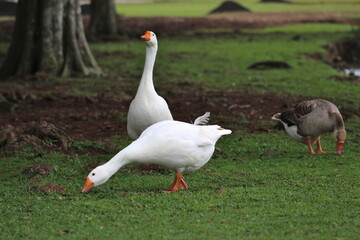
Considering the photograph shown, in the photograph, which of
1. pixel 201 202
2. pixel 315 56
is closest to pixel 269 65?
pixel 315 56

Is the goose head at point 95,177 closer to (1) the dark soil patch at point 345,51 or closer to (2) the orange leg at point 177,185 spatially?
(2) the orange leg at point 177,185

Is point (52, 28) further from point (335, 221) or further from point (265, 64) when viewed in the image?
point (335, 221)

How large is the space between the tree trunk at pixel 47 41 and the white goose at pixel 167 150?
11583 mm

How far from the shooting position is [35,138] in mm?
11375

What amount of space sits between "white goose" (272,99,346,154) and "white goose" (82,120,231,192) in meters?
2.81

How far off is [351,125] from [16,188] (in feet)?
23.5

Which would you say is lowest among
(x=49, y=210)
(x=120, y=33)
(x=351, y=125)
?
(x=120, y=33)

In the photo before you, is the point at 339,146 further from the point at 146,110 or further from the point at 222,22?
the point at 222,22

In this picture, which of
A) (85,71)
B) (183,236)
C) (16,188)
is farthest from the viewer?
(85,71)

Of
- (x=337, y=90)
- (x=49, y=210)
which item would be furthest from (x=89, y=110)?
(x=49, y=210)

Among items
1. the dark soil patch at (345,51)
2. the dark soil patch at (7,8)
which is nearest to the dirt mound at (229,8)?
the dark soil patch at (7,8)

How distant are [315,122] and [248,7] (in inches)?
2022

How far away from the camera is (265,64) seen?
23.5 metres

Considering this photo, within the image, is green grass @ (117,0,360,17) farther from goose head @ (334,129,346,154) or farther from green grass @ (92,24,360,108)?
goose head @ (334,129,346,154)
